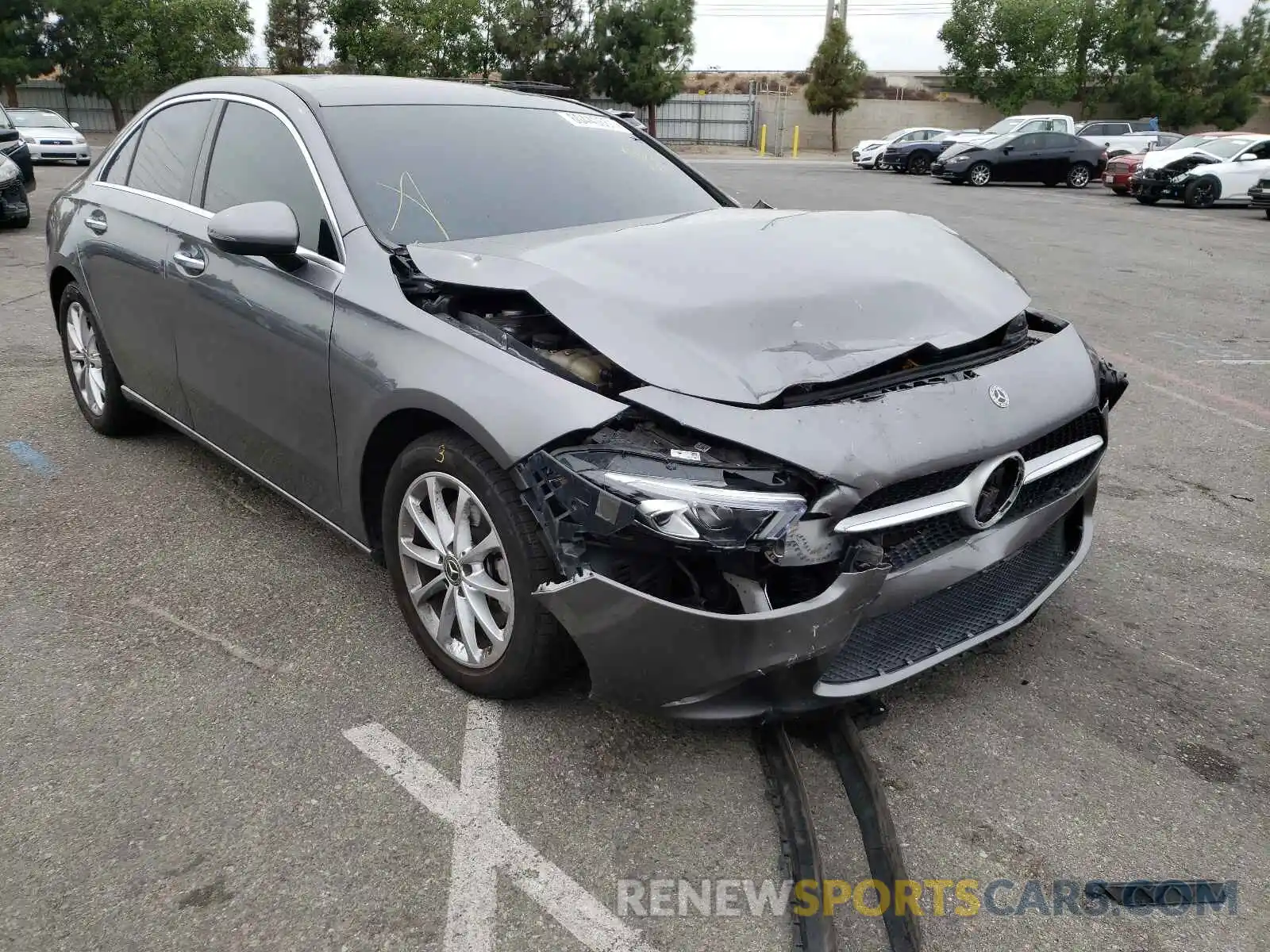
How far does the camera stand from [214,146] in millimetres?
3795

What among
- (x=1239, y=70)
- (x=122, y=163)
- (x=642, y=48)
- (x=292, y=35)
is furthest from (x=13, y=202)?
(x=1239, y=70)

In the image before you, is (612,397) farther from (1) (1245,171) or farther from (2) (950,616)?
(1) (1245,171)

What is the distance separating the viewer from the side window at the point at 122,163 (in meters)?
4.41

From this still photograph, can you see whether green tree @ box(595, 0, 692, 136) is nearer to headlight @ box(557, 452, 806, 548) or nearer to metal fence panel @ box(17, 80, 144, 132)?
metal fence panel @ box(17, 80, 144, 132)

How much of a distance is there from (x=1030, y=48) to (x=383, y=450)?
58054 mm

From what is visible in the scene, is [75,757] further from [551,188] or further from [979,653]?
[979,653]

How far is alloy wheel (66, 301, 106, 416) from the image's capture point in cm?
A: 469

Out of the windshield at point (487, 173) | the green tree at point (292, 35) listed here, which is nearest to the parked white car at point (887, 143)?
the green tree at point (292, 35)

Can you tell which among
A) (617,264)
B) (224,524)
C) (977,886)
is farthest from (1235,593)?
(224,524)

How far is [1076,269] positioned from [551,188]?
29.6 ft

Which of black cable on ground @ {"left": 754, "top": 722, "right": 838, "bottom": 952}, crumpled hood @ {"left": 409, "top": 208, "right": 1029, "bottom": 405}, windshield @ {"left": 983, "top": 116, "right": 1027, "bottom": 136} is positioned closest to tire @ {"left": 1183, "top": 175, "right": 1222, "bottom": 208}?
windshield @ {"left": 983, "top": 116, "right": 1027, "bottom": 136}

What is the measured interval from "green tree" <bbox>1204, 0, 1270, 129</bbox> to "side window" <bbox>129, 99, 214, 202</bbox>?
5825 cm

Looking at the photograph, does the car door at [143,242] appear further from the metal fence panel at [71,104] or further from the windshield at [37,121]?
the metal fence panel at [71,104]

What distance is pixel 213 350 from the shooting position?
3.56 m
